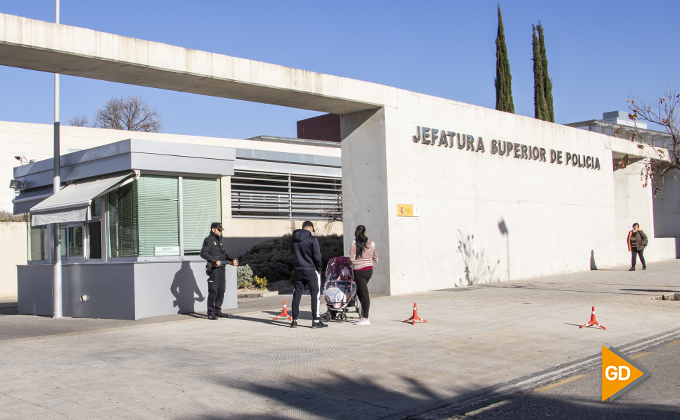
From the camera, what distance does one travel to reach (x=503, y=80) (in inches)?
1191

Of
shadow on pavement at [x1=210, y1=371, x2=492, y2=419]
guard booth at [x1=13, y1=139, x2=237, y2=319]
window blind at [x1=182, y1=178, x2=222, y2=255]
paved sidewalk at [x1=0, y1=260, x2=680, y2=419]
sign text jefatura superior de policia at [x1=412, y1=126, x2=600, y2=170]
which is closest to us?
shadow on pavement at [x1=210, y1=371, x2=492, y2=419]

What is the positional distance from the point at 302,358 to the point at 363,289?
10.3 ft

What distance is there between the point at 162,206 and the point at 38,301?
175 inches

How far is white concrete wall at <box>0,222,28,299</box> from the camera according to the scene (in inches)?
967

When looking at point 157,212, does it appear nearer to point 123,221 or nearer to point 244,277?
point 123,221

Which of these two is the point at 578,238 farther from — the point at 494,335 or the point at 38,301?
the point at 38,301

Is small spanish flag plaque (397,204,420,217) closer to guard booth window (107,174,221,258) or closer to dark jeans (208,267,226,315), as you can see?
guard booth window (107,174,221,258)

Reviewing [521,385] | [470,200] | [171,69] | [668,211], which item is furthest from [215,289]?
[668,211]

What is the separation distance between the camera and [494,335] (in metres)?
10.0

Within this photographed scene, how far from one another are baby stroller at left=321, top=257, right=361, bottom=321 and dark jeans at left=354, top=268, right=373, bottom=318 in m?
0.33

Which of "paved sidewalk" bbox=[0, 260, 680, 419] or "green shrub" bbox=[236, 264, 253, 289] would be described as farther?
"green shrub" bbox=[236, 264, 253, 289]

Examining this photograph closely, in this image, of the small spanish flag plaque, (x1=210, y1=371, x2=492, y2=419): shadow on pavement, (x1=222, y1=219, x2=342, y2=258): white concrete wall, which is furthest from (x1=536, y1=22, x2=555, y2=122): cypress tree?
(x1=210, y1=371, x2=492, y2=419): shadow on pavement

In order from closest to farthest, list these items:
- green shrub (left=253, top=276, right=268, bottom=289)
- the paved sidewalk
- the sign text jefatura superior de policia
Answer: the paved sidewalk < the sign text jefatura superior de policia < green shrub (left=253, top=276, right=268, bottom=289)

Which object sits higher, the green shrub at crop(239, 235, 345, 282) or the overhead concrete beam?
the overhead concrete beam
